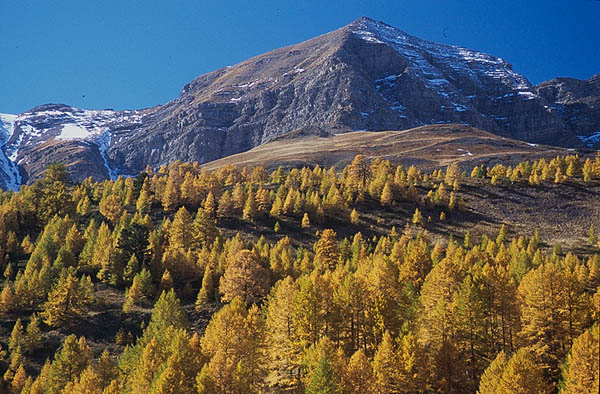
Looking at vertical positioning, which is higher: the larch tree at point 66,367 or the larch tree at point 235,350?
the larch tree at point 235,350

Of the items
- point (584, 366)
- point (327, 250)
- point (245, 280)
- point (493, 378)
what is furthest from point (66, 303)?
point (584, 366)

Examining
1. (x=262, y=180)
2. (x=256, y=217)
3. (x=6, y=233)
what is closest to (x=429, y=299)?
(x=256, y=217)

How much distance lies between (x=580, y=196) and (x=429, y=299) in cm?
10612

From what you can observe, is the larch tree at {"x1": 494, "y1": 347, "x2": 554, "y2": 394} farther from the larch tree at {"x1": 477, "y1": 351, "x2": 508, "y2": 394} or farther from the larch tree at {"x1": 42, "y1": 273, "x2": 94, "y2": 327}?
the larch tree at {"x1": 42, "y1": 273, "x2": 94, "y2": 327}

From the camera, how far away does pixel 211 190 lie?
418 ft

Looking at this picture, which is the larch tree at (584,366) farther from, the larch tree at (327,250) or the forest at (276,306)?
the larch tree at (327,250)

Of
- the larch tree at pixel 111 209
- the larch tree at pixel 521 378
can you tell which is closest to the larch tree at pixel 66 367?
the larch tree at pixel 521 378

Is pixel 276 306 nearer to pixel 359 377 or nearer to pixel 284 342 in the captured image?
pixel 284 342

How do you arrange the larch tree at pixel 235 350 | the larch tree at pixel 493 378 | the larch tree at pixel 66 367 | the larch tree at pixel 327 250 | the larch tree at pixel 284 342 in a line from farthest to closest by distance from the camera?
1. the larch tree at pixel 327 250
2. the larch tree at pixel 66 367
3. the larch tree at pixel 284 342
4. the larch tree at pixel 235 350
5. the larch tree at pixel 493 378

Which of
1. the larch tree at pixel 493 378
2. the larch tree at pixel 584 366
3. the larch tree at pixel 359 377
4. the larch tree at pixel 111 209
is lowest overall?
the larch tree at pixel 359 377

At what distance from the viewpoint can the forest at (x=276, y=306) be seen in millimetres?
38312

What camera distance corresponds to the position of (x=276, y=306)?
48.4 metres

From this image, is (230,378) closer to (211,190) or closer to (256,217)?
(256,217)

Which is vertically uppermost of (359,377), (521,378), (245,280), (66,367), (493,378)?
(521,378)
